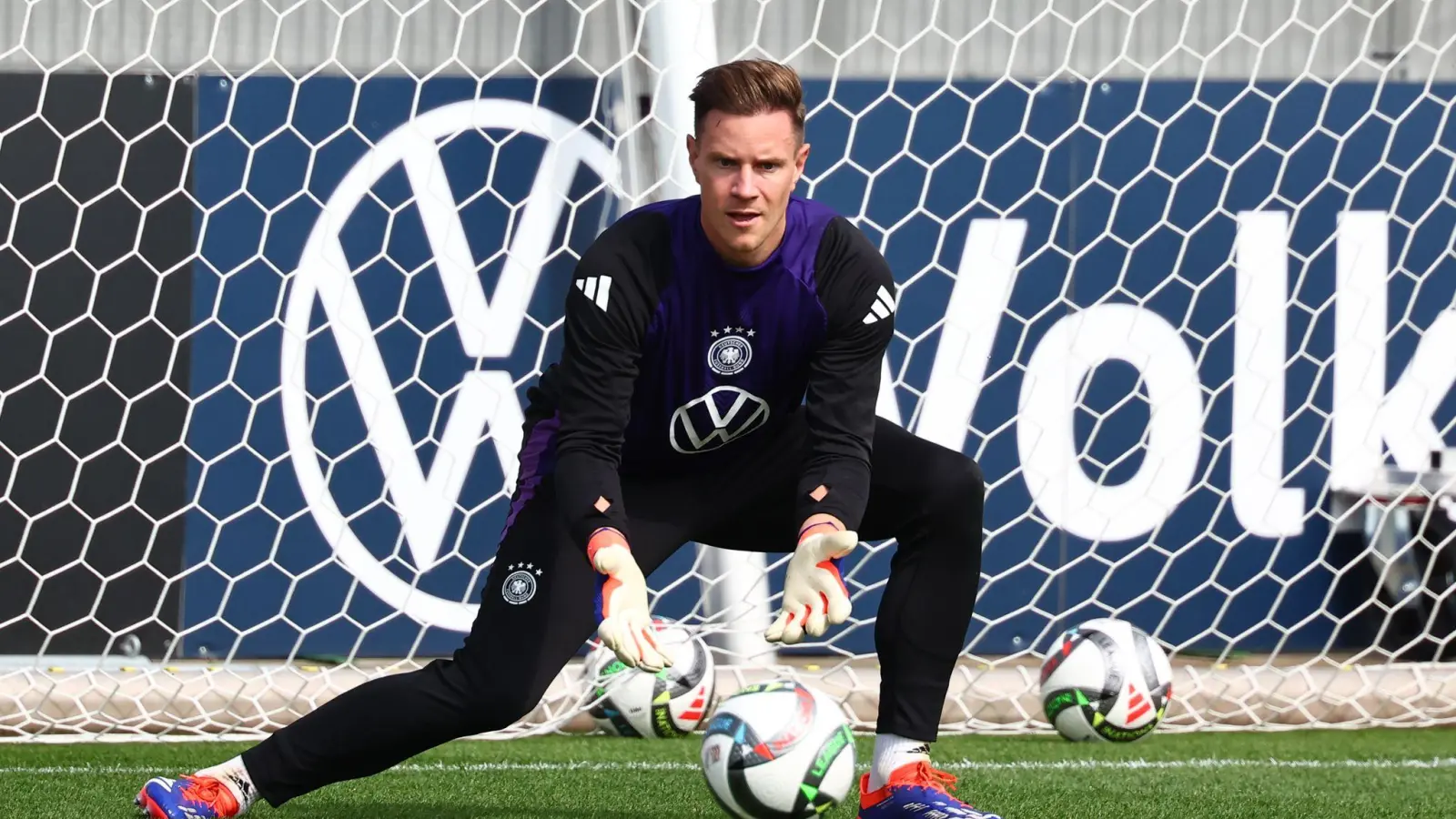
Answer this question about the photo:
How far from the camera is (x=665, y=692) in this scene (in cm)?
482

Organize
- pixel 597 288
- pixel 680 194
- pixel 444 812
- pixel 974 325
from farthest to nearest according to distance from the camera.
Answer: pixel 974 325, pixel 680 194, pixel 444 812, pixel 597 288

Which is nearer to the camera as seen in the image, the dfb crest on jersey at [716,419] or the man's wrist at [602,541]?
the man's wrist at [602,541]

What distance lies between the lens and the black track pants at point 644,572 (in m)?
3.12

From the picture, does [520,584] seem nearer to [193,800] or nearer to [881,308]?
[193,800]

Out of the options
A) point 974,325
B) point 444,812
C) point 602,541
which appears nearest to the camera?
point 602,541

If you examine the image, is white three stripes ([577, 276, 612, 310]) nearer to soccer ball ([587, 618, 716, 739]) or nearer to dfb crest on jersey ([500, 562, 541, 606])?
dfb crest on jersey ([500, 562, 541, 606])

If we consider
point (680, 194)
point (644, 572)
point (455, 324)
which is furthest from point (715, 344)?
point (455, 324)

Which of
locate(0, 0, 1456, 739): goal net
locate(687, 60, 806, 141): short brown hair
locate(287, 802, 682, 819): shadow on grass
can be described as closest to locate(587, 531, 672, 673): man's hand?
locate(687, 60, 806, 141): short brown hair

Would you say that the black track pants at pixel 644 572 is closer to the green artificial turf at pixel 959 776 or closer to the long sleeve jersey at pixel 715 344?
the long sleeve jersey at pixel 715 344

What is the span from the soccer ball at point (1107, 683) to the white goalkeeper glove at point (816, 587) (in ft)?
6.25

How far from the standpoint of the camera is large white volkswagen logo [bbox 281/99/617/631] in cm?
573

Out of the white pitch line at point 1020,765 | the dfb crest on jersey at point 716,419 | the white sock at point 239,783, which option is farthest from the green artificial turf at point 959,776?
the dfb crest on jersey at point 716,419

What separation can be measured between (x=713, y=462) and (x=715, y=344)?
0.29 metres

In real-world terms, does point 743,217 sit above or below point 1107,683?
above
